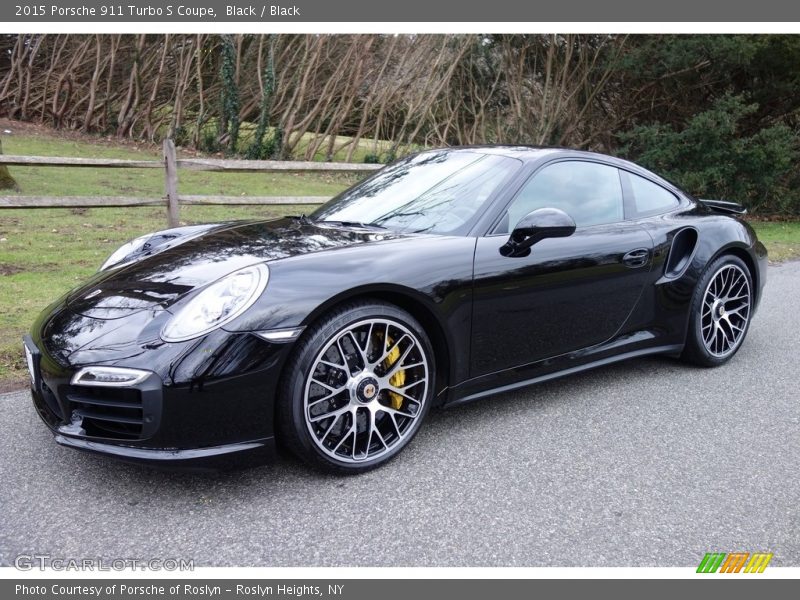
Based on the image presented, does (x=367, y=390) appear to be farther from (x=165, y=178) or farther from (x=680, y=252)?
(x=165, y=178)

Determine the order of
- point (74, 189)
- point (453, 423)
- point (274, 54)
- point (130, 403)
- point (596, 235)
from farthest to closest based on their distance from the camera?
point (274, 54) → point (74, 189) → point (596, 235) → point (453, 423) → point (130, 403)

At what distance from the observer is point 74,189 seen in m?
11.2

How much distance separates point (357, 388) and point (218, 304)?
64 centimetres

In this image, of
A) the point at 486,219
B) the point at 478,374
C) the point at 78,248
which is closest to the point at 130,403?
the point at 478,374

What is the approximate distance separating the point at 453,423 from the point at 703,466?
1.14 metres

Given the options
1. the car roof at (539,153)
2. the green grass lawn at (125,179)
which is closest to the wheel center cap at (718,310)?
the car roof at (539,153)

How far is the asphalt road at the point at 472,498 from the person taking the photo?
7.51 feet

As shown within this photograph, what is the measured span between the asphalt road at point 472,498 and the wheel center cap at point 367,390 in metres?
0.33

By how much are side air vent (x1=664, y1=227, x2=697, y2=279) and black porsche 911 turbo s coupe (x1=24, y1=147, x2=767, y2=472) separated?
0.01 metres

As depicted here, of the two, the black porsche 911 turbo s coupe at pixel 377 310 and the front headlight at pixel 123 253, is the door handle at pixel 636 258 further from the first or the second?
the front headlight at pixel 123 253

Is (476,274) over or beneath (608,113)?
beneath

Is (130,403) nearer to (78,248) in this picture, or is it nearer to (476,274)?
(476,274)

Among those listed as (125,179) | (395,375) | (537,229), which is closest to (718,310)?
(537,229)

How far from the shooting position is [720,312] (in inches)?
171
